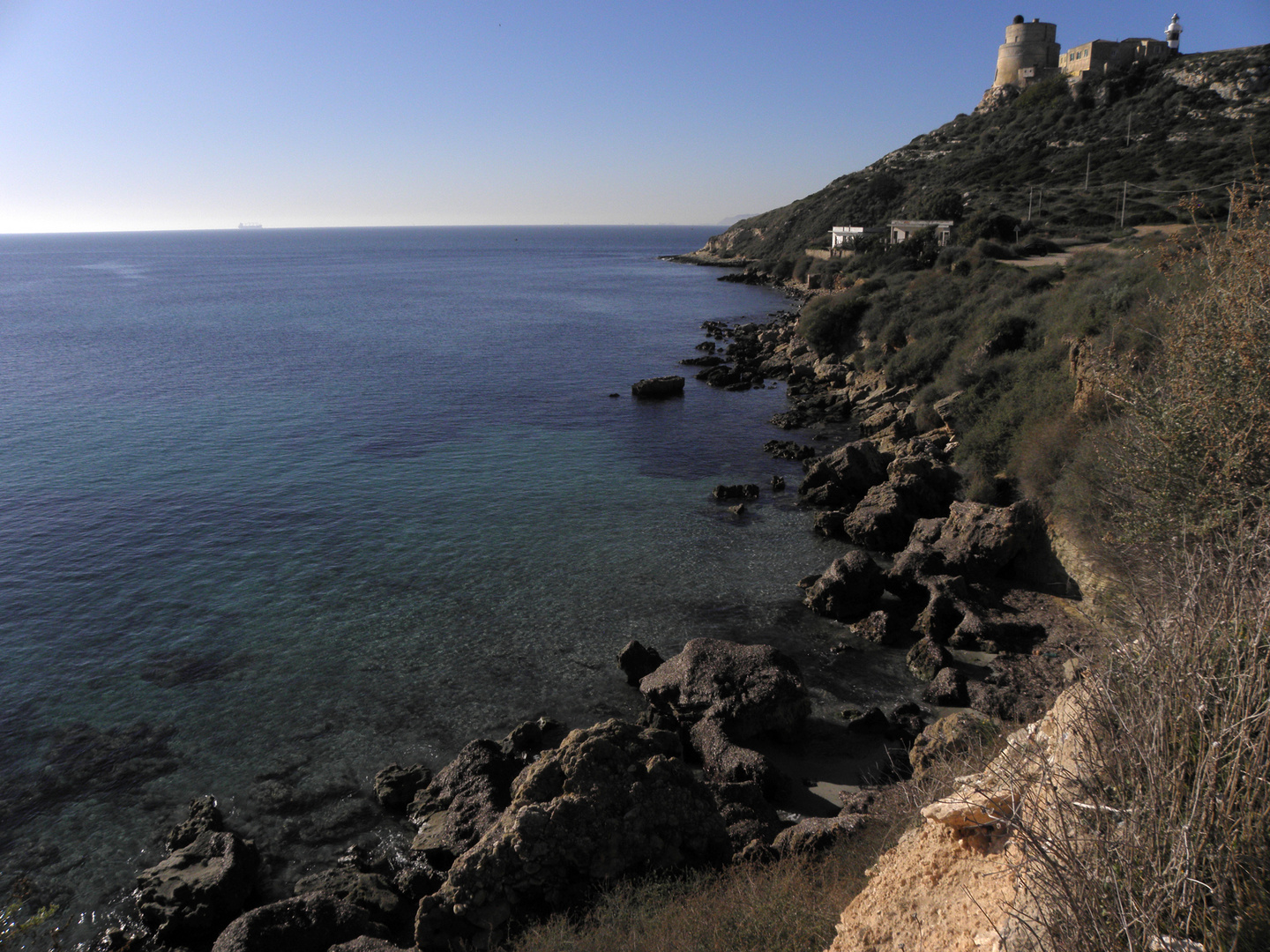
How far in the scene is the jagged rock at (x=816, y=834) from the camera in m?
10.9

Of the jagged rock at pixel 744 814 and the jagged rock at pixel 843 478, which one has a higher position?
the jagged rock at pixel 843 478

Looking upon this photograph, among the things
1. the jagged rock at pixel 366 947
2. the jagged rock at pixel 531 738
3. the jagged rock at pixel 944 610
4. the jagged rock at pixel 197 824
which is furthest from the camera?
the jagged rock at pixel 944 610

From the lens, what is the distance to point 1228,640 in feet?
19.2

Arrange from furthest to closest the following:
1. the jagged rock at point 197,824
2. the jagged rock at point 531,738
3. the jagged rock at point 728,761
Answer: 1. the jagged rock at point 531,738
2. the jagged rock at point 728,761
3. the jagged rock at point 197,824

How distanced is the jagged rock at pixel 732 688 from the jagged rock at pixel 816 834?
12.2 ft

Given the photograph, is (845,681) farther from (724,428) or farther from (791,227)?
(791,227)

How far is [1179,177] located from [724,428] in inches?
2037

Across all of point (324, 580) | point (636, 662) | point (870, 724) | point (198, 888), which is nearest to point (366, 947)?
point (198, 888)

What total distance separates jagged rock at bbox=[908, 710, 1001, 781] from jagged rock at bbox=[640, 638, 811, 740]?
2507 mm

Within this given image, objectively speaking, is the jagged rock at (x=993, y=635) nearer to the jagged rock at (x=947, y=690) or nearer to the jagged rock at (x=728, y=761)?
the jagged rock at (x=947, y=690)

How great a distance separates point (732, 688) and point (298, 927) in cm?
887

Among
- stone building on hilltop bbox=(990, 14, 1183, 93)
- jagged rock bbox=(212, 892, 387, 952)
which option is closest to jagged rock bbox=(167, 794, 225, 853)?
jagged rock bbox=(212, 892, 387, 952)

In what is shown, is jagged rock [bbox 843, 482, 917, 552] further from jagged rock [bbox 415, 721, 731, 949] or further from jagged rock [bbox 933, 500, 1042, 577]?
jagged rock [bbox 415, 721, 731, 949]

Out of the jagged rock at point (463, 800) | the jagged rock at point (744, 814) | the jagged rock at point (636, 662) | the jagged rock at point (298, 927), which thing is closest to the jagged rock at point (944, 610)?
the jagged rock at point (636, 662)
